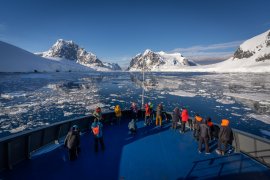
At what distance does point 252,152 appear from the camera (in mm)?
8797

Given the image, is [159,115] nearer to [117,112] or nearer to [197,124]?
[117,112]

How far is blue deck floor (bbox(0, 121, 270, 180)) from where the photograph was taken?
7.52 m

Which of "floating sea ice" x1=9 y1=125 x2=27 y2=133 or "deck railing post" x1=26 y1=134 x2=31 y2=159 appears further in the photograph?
"floating sea ice" x1=9 y1=125 x2=27 y2=133

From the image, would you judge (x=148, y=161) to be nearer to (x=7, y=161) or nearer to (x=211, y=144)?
(x=211, y=144)

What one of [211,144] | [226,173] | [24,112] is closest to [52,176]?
[226,173]

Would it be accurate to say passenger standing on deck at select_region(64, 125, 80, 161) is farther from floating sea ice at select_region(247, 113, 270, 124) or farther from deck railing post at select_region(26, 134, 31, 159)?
floating sea ice at select_region(247, 113, 270, 124)

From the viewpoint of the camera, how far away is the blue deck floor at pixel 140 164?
296 inches

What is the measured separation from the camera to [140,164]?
27.2 ft

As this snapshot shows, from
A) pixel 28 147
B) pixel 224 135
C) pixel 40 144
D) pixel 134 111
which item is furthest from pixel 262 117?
pixel 28 147

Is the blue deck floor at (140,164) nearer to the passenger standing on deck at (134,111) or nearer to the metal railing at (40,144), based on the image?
the metal railing at (40,144)

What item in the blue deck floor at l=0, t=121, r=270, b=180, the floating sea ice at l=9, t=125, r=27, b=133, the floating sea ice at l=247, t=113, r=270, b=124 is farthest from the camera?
the floating sea ice at l=247, t=113, r=270, b=124

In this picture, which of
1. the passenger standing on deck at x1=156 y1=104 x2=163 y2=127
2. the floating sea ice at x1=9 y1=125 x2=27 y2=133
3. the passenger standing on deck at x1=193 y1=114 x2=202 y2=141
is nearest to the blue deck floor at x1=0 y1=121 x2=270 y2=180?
the passenger standing on deck at x1=193 y1=114 x2=202 y2=141

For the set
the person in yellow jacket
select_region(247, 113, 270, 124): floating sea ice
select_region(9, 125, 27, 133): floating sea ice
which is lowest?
select_region(9, 125, 27, 133): floating sea ice

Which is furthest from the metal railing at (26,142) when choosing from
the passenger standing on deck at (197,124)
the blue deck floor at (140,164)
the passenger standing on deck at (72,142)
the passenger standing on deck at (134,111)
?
the passenger standing on deck at (197,124)
